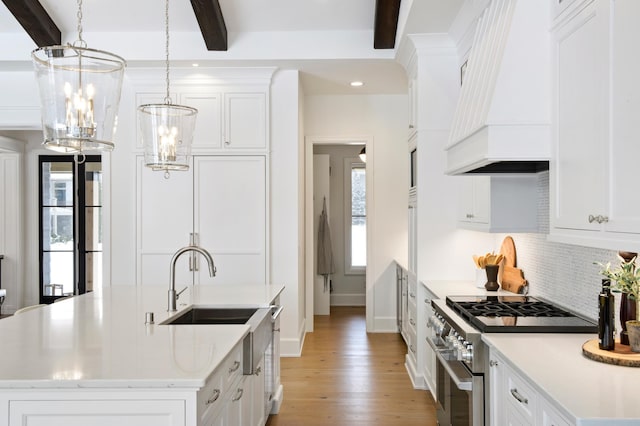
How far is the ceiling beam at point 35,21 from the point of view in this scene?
436cm

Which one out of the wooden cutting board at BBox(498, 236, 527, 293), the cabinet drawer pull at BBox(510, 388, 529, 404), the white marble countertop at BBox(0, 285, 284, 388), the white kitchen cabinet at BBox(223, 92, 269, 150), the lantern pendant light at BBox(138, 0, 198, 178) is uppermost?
the white kitchen cabinet at BBox(223, 92, 269, 150)

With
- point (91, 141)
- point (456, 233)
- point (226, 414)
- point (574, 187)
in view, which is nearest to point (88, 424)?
point (226, 414)

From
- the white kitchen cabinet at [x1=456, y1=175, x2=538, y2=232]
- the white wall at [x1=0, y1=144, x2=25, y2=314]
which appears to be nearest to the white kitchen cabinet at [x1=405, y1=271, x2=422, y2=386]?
the white kitchen cabinet at [x1=456, y1=175, x2=538, y2=232]

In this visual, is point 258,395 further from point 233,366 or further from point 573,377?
point 573,377

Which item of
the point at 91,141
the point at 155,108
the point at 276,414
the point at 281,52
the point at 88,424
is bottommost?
the point at 276,414

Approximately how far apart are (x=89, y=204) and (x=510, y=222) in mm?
6084

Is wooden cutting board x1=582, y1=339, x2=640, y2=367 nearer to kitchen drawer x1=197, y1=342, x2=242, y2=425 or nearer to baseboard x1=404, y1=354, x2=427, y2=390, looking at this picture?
kitchen drawer x1=197, y1=342, x2=242, y2=425

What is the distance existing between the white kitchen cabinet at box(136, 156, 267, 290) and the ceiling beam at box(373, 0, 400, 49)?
1583mm

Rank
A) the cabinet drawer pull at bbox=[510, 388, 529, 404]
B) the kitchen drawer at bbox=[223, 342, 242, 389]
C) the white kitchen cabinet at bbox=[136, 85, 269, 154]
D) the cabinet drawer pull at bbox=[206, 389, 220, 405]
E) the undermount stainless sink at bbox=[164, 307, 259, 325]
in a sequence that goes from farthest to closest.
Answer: the white kitchen cabinet at bbox=[136, 85, 269, 154], the undermount stainless sink at bbox=[164, 307, 259, 325], the kitchen drawer at bbox=[223, 342, 242, 389], the cabinet drawer pull at bbox=[510, 388, 529, 404], the cabinet drawer pull at bbox=[206, 389, 220, 405]

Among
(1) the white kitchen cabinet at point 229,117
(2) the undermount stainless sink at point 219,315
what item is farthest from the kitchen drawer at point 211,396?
(1) the white kitchen cabinet at point 229,117

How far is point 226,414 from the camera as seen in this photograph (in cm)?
213

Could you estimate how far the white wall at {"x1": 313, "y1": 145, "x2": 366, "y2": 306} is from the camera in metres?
8.23

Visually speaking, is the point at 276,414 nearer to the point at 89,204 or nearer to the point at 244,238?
the point at 244,238

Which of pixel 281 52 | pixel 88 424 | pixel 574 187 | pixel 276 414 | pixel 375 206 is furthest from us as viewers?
pixel 375 206
